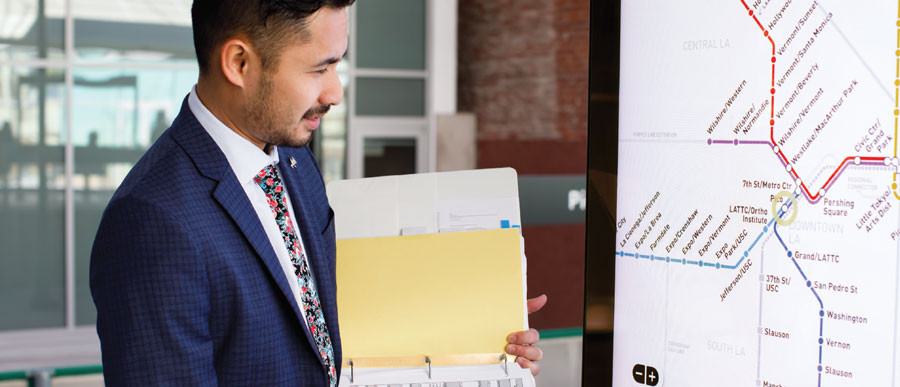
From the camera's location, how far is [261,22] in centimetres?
104

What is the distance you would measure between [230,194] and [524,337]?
470 millimetres

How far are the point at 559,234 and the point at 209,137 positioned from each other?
19.1 ft

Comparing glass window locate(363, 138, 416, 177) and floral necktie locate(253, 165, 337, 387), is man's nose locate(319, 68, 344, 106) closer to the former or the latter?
floral necktie locate(253, 165, 337, 387)

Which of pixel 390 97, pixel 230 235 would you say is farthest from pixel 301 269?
pixel 390 97

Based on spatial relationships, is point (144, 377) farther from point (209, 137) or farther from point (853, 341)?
point (853, 341)

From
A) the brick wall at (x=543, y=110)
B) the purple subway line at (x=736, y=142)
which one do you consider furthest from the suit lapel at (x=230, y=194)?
the brick wall at (x=543, y=110)

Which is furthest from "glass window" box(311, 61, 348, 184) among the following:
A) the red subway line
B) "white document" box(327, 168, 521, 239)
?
the red subway line

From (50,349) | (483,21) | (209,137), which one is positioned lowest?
(50,349)

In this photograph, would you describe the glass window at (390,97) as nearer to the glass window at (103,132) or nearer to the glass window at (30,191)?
the glass window at (103,132)

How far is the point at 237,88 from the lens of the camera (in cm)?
108

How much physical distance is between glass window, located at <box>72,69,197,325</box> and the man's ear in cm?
492

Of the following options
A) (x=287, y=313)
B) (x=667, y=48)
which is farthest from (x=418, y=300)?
(x=667, y=48)

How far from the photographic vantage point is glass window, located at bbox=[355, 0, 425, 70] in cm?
662

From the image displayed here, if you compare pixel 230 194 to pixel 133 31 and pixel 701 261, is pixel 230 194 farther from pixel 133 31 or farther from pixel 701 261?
pixel 133 31
